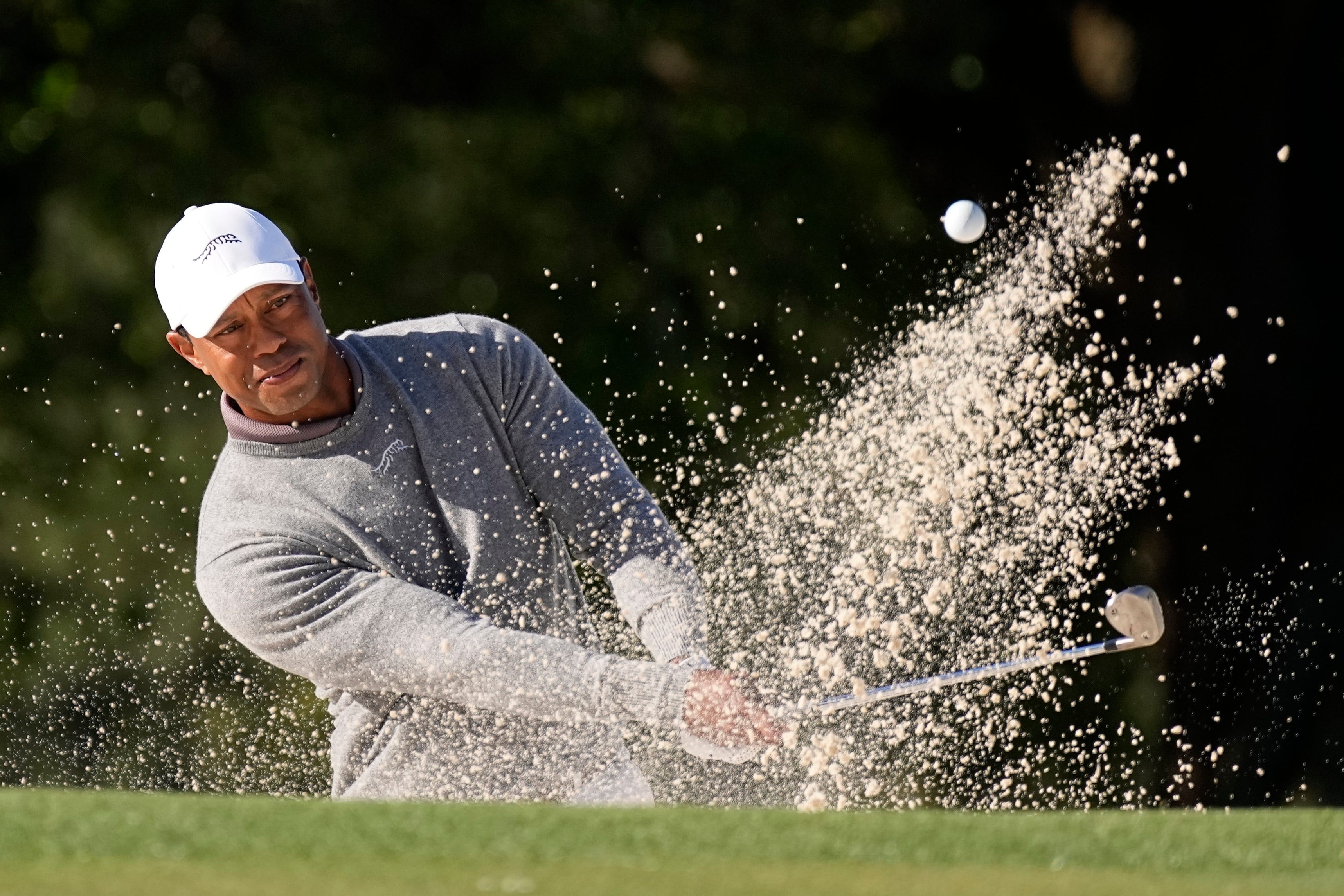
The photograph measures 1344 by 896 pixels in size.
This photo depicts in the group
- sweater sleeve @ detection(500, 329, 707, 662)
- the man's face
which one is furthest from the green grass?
the man's face

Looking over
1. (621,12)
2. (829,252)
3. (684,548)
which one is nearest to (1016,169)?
(829,252)

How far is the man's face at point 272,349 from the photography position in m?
2.93

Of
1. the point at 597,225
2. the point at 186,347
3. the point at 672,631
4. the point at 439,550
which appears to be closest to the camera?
the point at 672,631

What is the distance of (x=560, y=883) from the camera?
1.84 m

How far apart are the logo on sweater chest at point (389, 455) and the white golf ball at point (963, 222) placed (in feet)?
3.94

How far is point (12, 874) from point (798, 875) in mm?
872

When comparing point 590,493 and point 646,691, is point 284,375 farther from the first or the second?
point 646,691

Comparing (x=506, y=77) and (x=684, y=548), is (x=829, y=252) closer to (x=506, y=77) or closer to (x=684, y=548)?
(x=506, y=77)

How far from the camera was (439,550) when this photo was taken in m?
3.02

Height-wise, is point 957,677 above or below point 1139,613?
below

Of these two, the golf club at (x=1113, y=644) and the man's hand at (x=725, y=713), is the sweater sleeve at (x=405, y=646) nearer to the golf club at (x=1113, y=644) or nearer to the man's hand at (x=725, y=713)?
the man's hand at (x=725, y=713)

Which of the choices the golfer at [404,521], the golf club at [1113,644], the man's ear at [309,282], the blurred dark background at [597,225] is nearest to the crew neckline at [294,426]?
the golfer at [404,521]

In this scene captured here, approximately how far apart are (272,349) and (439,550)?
17.8 inches

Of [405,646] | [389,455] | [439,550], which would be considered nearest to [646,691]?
[405,646]
